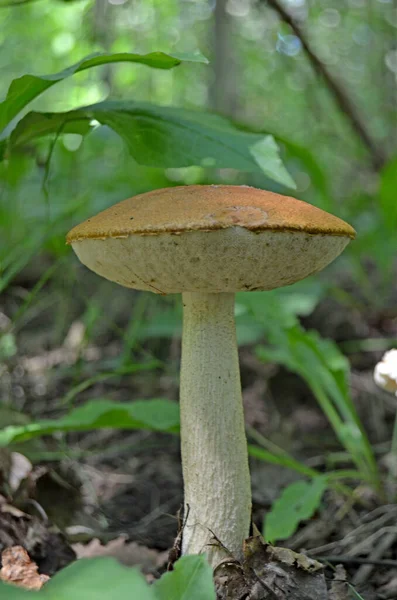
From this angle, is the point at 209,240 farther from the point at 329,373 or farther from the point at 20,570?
the point at 329,373

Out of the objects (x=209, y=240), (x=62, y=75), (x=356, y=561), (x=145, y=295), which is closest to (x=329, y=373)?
(x=356, y=561)

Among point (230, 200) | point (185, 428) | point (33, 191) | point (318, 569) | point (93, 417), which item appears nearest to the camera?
point (230, 200)

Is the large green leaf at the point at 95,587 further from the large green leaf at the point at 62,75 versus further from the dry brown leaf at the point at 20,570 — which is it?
the large green leaf at the point at 62,75

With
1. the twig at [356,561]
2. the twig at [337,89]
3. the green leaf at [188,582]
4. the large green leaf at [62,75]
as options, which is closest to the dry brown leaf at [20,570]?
the green leaf at [188,582]

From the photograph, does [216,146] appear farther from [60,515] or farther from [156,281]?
[60,515]

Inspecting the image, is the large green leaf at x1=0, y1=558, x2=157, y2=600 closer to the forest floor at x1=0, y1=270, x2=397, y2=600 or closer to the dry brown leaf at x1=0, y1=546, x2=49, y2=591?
the dry brown leaf at x1=0, y1=546, x2=49, y2=591

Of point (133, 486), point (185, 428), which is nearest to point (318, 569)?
point (185, 428)

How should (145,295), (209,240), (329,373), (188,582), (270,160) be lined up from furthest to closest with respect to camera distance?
(145,295), (329,373), (270,160), (209,240), (188,582)
